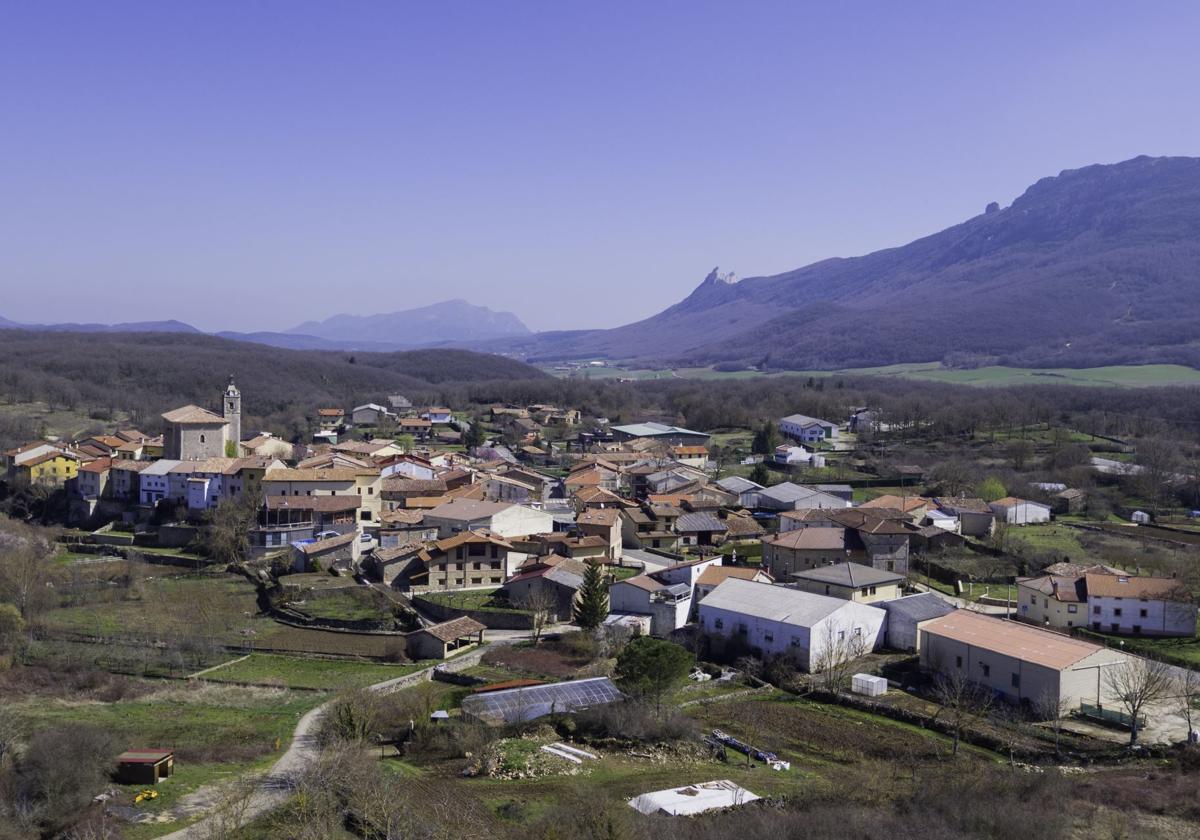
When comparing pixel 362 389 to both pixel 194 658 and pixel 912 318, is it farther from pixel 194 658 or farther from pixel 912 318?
pixel 912 318

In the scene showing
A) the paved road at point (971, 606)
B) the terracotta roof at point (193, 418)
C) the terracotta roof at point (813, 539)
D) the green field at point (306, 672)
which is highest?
the terracotta roof at point (193, 418)

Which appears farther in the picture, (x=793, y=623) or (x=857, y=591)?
(x=857, y=591)

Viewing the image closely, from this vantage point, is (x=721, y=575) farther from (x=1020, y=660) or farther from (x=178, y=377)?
(x=178, y=377)

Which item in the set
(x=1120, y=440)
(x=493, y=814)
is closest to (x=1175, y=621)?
(x=493, y=814)

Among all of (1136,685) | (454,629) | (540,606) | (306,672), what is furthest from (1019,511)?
(306,672)

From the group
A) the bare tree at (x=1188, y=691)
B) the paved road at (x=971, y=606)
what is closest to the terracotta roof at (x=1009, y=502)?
the paved road at (x=971, y=606)

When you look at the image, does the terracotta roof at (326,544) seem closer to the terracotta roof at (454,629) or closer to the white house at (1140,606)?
the terracotta roof at (454,629)
